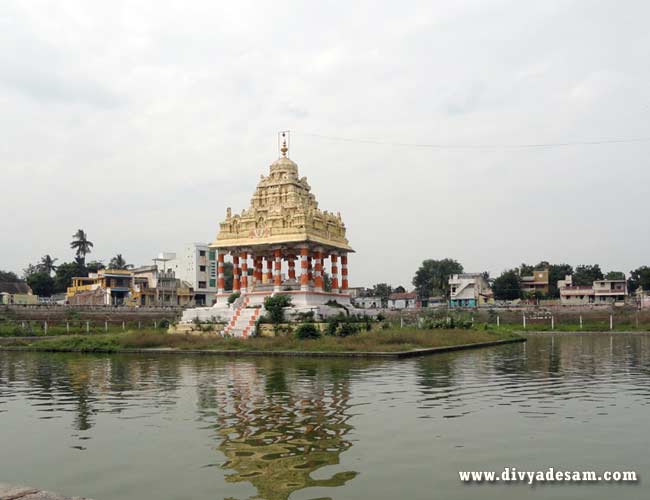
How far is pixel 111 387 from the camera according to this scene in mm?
17969

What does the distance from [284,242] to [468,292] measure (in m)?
64.2

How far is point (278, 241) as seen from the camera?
40.9 metres

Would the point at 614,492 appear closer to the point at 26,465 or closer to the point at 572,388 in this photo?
the point at 26,465

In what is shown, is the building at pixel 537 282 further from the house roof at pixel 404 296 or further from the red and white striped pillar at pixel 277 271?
the red and white striped pillar at pixel 277 271

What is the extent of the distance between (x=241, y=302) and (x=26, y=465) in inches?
1267

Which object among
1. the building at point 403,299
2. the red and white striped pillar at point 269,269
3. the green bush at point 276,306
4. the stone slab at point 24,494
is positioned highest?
the red and white striped pillar at point 269,269

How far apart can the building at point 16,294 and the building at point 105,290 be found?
4.76 metres

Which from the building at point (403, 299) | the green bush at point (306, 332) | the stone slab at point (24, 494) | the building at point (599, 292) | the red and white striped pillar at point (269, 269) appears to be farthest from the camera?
the building at point (403, 299)

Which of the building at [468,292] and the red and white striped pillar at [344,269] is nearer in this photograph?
the red and white striped pillar at [344,269]

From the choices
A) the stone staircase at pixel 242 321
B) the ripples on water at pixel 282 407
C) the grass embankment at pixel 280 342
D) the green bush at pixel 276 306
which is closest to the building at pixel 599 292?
the grass embankment at pixel 280 342

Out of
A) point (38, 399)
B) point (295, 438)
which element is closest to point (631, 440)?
point (295, 438)

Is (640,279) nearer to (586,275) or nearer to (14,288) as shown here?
(586,275)

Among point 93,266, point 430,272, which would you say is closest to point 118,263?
point 93,266

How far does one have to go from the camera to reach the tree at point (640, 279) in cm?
9856
